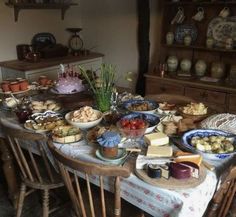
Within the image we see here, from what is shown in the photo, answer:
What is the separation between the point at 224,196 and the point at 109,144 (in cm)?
59

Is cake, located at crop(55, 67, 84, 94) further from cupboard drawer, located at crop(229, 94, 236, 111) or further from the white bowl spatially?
cupboard drawer, located at crop(229, 94, 236, 111)

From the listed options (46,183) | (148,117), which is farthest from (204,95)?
(46,183)

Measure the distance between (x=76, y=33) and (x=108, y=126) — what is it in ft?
9.29

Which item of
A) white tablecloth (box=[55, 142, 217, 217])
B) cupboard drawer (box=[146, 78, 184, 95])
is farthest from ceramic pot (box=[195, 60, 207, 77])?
white tablecloth (box=[55, 142, 217, 217])

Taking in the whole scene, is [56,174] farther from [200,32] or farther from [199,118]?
[200,32]

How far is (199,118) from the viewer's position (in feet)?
5.91

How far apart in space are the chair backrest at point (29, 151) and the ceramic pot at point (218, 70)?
207cm

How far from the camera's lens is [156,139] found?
1447 mm

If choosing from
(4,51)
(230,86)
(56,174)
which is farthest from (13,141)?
(4,51)

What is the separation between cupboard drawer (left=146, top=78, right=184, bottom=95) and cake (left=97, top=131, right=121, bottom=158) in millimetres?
1862

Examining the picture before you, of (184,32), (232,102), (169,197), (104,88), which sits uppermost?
(184,32)

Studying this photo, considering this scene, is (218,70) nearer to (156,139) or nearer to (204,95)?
(204,95)

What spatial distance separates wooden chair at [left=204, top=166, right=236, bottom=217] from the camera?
1.17 meters

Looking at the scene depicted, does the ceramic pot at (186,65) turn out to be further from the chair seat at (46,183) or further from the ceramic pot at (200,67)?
the chair seat at (46,183)
